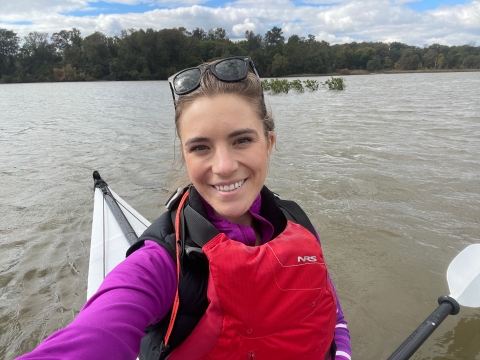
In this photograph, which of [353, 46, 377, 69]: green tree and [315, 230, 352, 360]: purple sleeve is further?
[353, 46, 377, 69]: green tree

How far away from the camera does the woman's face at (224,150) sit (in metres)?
1.30

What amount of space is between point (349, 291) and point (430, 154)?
524 cm

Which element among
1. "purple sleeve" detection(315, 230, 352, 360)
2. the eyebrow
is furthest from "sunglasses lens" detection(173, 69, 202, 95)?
"purple sleeve" detection(315, 230, 352, 360)

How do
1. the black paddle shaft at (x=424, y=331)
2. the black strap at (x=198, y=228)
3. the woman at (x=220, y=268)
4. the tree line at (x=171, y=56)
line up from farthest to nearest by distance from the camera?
the tree line at (x=171, y=56) < the black paddle shaft at (x=424, y=331) < the black strap at (x=198, y=228) < the woman at (x=220, y=268)

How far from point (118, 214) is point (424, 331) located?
297cm

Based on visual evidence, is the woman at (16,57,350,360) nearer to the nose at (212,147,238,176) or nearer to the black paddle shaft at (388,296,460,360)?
the nose at (212,147,238,176)

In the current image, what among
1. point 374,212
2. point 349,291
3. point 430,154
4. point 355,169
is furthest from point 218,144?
point 430,154

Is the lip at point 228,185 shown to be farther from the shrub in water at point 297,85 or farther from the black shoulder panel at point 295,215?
the shrub in water at point 297,85

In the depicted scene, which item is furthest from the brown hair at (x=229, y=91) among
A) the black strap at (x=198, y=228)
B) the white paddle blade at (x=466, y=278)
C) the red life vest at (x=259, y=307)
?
the white paddle blade at (x=466, y=278)

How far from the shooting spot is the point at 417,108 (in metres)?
14.2

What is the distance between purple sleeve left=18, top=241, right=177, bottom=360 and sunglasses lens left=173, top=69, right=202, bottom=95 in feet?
2.26

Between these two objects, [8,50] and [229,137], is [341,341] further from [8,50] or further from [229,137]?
[8,50]

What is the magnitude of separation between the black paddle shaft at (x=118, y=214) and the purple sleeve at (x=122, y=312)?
1.73m

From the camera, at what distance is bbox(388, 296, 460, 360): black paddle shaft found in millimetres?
1726
